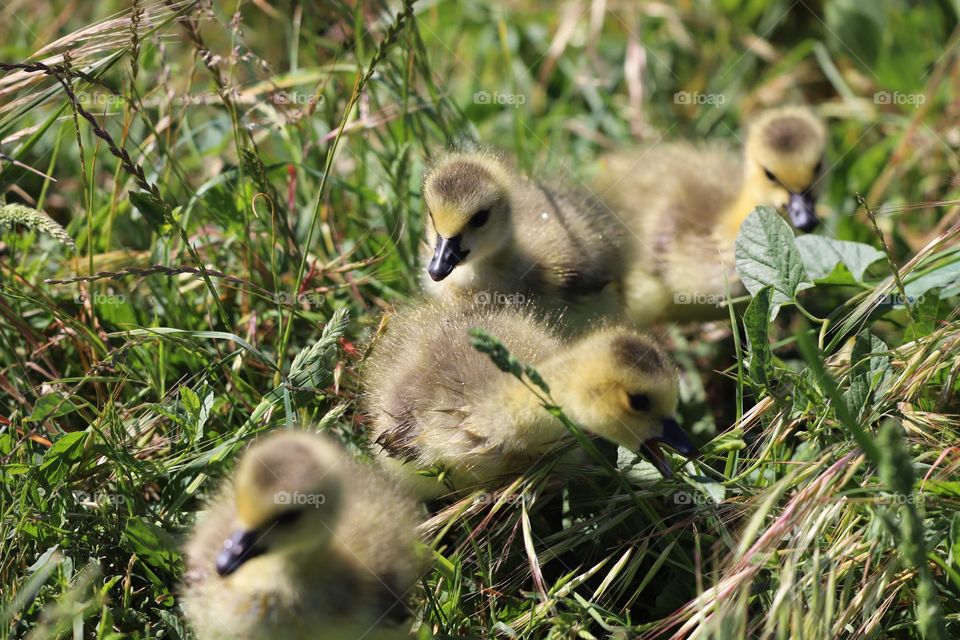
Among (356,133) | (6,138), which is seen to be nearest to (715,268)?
(356,133)

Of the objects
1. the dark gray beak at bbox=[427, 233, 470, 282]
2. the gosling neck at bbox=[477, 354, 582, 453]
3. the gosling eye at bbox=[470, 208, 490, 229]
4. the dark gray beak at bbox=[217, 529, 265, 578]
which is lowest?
the gosling neck at bbox=[477, 354, 582, 453]

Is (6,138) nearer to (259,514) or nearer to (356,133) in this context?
(356,133)

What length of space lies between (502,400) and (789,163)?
5.43 ft

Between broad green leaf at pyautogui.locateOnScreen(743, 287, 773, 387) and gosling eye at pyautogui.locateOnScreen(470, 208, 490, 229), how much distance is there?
75cm

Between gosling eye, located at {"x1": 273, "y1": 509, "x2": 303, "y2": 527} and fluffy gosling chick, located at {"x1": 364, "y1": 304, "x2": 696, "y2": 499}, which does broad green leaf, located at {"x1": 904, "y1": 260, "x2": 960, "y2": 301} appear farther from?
gosling eye, located at {"x1": 273, "y1": 509, "x2": 303, "y2": 527}

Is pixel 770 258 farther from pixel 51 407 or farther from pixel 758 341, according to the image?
pixel 51 407

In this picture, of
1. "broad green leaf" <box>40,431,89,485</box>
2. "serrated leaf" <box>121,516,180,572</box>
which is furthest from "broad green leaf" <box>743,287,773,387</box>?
"broad green leaf" <box>40,431,89,485</box>

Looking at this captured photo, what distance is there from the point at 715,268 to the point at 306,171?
1352mm

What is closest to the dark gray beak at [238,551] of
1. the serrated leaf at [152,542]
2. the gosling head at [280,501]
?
the gosling head at [280,501]

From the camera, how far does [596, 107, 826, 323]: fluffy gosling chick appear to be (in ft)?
10.5

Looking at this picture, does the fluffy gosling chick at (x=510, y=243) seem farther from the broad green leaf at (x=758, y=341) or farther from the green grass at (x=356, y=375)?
the broad green leaf at (x=758, y=341)

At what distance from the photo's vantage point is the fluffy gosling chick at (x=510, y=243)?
2574 millimetres

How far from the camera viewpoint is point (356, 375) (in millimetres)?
2484

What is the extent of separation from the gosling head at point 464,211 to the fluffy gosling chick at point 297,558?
0.81 m
